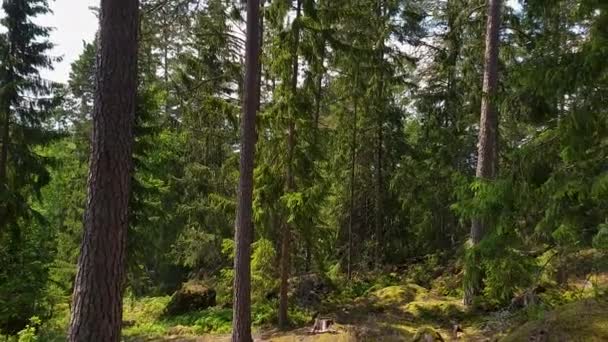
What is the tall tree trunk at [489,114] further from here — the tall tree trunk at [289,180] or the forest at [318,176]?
the tall tree trunk at [289,180]

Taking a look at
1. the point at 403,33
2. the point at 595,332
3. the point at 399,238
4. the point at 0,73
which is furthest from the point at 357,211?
the point at 595,332

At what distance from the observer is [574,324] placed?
5.20 metres

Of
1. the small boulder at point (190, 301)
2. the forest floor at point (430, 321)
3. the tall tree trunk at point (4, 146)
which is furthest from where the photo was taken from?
the small boulder at point (190, 301)

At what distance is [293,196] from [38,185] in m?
8.83

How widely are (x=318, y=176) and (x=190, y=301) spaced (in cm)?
764

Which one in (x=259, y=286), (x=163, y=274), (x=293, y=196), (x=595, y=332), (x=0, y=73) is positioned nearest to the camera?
(x=595, y=332)

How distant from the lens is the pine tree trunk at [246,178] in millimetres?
9203

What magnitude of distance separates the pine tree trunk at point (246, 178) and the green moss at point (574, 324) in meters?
5.08

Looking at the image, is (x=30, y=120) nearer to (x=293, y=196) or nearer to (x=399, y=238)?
(x=293, y=196)

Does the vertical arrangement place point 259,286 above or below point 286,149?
below

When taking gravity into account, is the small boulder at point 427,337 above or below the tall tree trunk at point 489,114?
below

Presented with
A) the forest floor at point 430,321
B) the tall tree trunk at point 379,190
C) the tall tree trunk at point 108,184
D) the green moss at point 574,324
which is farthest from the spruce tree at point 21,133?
the green moss at point 574,324

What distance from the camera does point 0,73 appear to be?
1390 centimetres

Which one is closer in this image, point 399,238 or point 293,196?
point 293,196
